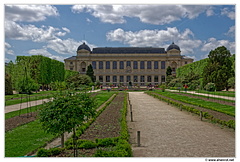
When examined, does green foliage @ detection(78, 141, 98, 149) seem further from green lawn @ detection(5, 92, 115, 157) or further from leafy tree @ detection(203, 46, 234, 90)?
leafy tree @ detection(203, 46, 234, 90)

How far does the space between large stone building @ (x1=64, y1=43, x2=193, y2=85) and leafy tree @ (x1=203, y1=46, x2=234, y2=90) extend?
5012 cm

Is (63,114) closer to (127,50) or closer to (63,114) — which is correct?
(63,114)

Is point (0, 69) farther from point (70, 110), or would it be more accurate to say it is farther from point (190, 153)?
point (190, 153)

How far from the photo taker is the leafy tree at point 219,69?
30234 millimetres

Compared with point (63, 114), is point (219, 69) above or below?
above

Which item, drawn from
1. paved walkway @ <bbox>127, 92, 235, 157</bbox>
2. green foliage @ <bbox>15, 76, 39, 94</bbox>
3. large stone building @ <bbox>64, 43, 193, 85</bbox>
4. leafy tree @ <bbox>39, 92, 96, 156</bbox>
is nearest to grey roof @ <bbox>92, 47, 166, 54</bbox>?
large stone building @ <bbox>64, 43, 193, 85</bbox>

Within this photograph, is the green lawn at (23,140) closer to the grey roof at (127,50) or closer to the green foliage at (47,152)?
the green foliage at (47,152)

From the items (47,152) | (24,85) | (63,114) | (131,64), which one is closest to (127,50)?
(131,64)

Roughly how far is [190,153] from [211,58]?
97.5ft

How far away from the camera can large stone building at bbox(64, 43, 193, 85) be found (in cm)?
8312

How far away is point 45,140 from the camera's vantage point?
739cm

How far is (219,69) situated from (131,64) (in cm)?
5424

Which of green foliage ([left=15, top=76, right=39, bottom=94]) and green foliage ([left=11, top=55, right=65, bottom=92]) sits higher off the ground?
green foliage ([left=11, top=55, right=65, bottom=92])

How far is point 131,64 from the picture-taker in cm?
8425
